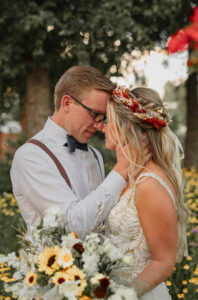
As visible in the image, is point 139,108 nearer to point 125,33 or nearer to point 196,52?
point 196,52

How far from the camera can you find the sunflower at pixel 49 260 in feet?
4.98

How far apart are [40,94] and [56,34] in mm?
1282

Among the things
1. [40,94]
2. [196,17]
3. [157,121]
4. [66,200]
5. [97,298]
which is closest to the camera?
[196,17]

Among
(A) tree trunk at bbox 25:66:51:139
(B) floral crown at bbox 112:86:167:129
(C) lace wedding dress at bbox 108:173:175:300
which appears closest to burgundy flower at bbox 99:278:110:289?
(C) lace wedding dress at bbox 108:173:175:300

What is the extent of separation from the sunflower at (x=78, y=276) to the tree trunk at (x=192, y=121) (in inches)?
311

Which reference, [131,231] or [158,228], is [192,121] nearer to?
[131,231]

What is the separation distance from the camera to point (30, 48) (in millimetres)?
6312

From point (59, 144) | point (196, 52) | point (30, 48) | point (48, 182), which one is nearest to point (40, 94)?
point (30, 48)

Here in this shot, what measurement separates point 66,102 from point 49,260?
1.40 m

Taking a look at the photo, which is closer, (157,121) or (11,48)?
(157,121)

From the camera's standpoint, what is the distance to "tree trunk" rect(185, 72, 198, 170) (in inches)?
349

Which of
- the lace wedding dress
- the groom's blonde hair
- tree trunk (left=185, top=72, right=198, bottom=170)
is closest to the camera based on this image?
the lace wedding dress

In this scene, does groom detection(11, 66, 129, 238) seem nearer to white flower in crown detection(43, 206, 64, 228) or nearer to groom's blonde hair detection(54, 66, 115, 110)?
groom's blonde hair detection(54, 66, 115, 110)

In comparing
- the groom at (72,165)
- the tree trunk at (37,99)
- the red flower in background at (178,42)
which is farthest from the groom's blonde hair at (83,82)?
the tree trunk at (37,99)
